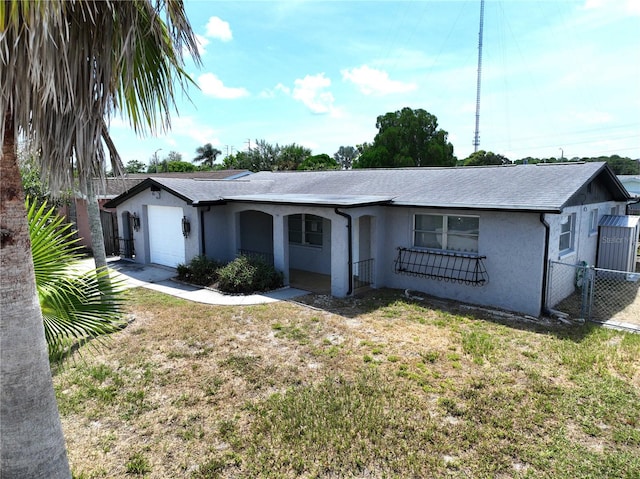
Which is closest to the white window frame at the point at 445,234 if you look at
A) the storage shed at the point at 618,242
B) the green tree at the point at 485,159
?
the storage shed at the point at 618,242

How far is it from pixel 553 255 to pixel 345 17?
9536mm

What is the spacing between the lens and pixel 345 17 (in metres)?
13.2

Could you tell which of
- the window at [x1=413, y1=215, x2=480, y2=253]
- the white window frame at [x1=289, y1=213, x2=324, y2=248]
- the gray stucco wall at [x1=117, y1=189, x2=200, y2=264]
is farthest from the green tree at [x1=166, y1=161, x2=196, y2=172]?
the window at [x1=413, y1=215, x2=480, y2=253]

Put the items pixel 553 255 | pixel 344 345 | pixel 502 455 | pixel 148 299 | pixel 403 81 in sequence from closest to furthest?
pixel 502 455, pixel 344 345, pixel 553 255, pixel 148 299, pixel 403 81

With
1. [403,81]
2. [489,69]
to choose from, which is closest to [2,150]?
[403,81]

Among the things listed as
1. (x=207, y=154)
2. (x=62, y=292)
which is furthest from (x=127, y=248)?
(x=207, y=154)

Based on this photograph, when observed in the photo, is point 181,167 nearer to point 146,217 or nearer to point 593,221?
point 146,217

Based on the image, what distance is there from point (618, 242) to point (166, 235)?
1563 centimetres

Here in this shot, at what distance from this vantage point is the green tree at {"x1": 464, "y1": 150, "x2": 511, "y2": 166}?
58.3m

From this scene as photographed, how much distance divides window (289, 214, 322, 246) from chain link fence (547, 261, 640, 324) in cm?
758

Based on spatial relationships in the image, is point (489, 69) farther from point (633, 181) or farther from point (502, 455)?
point (502, 455)

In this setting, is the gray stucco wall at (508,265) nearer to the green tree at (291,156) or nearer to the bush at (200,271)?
the bush at (200,271)

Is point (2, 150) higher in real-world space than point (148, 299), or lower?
higher

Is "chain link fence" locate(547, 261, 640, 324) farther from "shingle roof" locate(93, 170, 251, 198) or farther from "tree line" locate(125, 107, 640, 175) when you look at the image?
"tree line" locate(125, 107, 640, 175)
